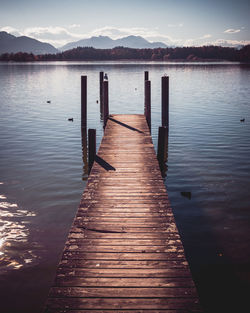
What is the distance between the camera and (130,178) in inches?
311

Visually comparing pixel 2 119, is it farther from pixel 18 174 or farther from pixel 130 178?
pixel 130 178

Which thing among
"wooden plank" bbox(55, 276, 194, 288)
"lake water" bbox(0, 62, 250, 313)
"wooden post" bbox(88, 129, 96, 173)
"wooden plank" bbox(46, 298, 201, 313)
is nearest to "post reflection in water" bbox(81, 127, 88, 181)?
"lake water" bbox(0, 62, 250, 313)

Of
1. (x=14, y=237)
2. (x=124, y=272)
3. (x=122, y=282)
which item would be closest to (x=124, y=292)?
(x=122, y=282)

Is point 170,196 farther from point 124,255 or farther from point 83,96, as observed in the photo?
point 83,96

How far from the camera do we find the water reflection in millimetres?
6305

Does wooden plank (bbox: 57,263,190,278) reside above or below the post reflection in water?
below

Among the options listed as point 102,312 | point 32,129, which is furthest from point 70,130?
point 102,312

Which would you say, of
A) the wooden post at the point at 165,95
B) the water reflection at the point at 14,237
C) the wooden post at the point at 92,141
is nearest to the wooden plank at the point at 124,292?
the water reflection at the point at 14,237

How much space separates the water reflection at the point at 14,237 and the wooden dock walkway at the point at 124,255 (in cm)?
163

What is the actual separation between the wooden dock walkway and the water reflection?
1.63 meters

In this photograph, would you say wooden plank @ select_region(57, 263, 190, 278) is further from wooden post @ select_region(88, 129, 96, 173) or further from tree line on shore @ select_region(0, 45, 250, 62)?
tree line on shore @ select_region(0, 45, 250, 62)

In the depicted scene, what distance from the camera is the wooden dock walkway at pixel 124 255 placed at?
3.91 meters

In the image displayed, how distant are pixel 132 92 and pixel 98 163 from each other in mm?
29177

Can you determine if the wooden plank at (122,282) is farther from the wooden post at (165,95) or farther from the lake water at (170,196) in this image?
the wooden post at (165,95)
